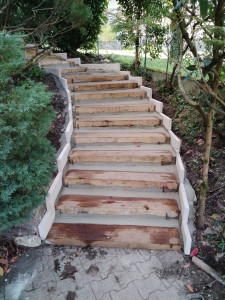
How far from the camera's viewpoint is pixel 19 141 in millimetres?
2482

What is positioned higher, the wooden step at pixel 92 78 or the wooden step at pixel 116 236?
the wooden step at pixel 92 78

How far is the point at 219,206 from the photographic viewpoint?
11.2 ft

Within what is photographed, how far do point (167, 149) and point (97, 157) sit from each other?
1308 millimetres

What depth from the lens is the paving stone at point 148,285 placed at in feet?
8.25

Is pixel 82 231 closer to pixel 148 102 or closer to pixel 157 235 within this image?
pixel 157 235

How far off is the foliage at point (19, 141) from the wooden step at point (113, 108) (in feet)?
7.79

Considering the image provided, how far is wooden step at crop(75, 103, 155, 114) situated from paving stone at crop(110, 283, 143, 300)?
3.64 meters

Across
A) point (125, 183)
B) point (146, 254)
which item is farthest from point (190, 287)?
point (125, 183)

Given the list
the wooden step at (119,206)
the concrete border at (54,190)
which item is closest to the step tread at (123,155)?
the concrete border at (54,190)

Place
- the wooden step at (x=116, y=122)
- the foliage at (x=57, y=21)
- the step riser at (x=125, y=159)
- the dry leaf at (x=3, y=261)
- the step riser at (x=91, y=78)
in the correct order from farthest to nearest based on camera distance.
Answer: the step riser at (x=91, y=78) → the foliage at (x=57, y=21) → the wooden step at (x=116, y=122) → the step riser at (x=125, y=159) → the dry leaf at (x=3, y=261)

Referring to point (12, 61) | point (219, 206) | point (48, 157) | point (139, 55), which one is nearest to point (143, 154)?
point (219, 206)

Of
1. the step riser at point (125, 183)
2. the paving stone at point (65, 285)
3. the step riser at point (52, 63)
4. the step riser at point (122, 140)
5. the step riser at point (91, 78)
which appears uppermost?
the step riser at point (52, 63)

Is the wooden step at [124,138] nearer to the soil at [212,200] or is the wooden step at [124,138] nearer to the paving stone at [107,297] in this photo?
the soil at [212,200]

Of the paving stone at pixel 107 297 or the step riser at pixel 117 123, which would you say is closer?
the paving stone at pixel 107 297
